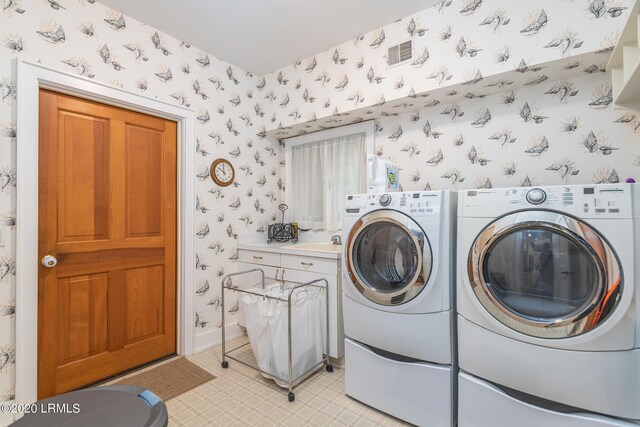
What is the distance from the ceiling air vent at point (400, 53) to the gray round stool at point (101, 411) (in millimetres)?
2335

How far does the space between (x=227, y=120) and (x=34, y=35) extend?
131 cm

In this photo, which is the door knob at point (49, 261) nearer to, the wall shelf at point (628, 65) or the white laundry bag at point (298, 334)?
the white laundry bag at point (298, 334)

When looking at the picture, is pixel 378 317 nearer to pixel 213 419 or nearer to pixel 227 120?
pixel 213 419

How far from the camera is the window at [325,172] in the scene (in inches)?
107

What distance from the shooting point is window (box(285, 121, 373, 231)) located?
273cm

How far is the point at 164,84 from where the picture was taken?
2320mm

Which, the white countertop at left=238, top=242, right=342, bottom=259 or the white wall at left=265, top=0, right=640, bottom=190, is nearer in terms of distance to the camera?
the white wall at left=265, top=0, right=640, bottom=190

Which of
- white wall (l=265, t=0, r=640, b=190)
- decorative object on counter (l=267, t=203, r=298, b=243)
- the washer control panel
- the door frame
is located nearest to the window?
decorative object on counter (l=267, t=203, r=298, b=243)

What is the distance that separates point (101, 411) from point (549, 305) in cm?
173

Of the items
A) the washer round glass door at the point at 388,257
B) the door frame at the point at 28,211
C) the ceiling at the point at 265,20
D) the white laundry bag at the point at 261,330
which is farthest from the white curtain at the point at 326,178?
the door frame at the point at 28,211

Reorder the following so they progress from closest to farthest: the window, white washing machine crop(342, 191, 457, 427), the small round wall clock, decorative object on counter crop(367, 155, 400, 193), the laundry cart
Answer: white washing machine crop(342, 191, 457, 427), the laundry cart, decorative object on counter crop(367, 155, 400, 193), the small round wall clock, the window

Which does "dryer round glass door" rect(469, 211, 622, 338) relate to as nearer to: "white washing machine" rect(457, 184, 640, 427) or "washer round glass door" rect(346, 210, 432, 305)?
"white washing machine" rect(457, 184, 640, 427)

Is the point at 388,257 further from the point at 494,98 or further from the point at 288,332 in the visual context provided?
the point at 494,98

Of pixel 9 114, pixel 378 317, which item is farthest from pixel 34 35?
pixel 378 317
